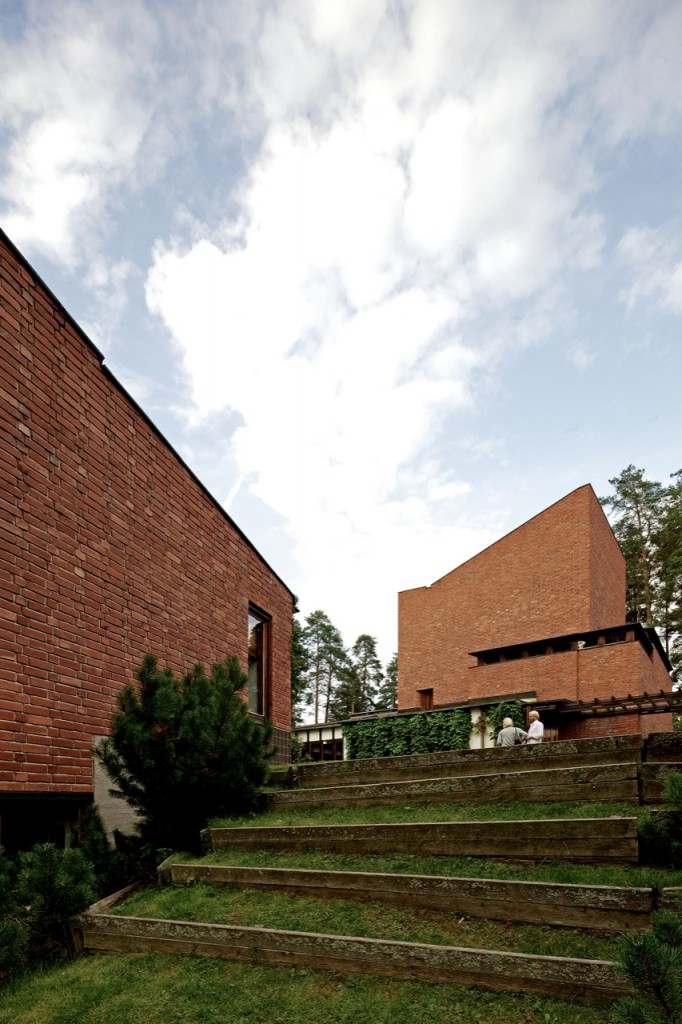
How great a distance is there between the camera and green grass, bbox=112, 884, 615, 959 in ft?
13.8

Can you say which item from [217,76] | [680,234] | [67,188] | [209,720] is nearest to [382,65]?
[217,76]

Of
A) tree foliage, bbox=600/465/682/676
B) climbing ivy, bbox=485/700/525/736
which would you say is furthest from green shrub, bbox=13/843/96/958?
tree foliage, bbox=600/465/682/676

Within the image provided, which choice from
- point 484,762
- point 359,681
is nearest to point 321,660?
point 359,681

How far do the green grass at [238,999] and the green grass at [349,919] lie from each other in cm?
37

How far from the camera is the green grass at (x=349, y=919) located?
419cm

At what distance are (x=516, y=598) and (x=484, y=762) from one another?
862 inches

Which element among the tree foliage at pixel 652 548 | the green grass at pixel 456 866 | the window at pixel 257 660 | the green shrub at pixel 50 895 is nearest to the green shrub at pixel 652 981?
the green grass at pixel 456 866

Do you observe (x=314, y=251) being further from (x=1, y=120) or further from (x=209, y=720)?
(x=209, y=720)

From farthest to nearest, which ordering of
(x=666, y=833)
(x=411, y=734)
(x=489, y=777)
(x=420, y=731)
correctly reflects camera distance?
(x=411, y=734), (x=420, y=731), (x=489, y=777), (x=666, y=833)

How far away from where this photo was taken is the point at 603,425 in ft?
48.2

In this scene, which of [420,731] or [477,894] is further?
[420,731]

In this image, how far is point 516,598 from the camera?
28.5 m

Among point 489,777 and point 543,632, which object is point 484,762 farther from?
point 543,632

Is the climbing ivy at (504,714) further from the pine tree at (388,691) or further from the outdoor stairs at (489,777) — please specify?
the pine tree at (388,691)
